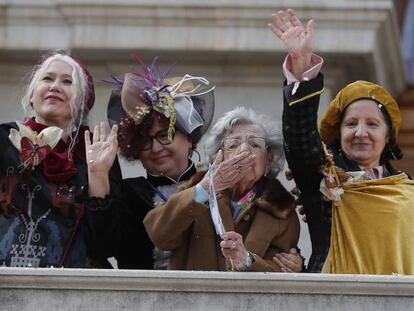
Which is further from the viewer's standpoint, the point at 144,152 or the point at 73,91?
the point at 144,152

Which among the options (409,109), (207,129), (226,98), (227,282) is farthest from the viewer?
(409,109)

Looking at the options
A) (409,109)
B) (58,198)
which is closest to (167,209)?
(58,198)

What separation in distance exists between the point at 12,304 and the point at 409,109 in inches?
206

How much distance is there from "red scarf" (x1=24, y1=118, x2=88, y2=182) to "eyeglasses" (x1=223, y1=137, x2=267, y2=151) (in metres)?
0.58

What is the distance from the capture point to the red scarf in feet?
26.8

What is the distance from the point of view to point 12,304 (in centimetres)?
742

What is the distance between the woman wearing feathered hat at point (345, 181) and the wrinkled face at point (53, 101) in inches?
34.2

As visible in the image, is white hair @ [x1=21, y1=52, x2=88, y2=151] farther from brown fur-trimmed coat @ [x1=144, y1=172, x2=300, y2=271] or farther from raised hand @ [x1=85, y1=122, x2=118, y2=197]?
brown fur-trimmed coat @ [x1=144, y1=172, x2=300, y2=271]

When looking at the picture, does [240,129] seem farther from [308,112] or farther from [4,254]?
[4,254]

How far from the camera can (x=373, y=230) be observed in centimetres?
798

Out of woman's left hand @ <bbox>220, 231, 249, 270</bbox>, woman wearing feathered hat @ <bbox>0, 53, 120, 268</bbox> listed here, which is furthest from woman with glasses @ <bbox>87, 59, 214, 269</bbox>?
woman's left hand @ <bbox>220, 231, 249, 270</bbox>

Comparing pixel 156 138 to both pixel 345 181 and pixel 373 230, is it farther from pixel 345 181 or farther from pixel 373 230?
pixel 373 230

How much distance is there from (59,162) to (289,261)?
3.17ft

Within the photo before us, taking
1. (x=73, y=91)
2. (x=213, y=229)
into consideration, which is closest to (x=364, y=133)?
(x=213, y=229)
